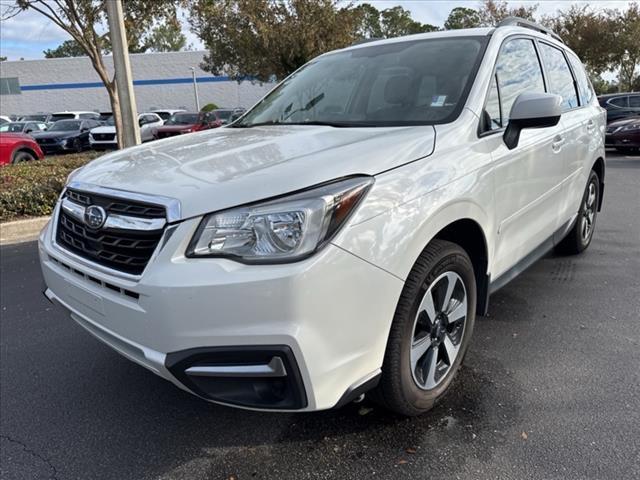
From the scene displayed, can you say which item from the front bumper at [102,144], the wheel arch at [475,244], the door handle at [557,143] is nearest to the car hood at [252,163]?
the wheel arch at [475,244]

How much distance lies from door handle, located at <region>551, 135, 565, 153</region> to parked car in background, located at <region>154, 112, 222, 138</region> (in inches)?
570

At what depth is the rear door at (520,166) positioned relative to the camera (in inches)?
108

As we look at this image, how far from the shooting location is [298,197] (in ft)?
6.00

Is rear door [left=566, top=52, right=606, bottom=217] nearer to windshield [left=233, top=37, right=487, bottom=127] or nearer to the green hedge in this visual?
windshield [left=233, top=37, right=487, bottom=127]

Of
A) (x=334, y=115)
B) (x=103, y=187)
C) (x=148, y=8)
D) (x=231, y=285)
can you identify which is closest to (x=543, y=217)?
(x=334, y=115)

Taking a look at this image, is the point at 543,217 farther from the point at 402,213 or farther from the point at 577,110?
the point at 402,213

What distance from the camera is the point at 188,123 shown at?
18.2 metres

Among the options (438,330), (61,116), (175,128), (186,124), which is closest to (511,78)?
(438,330)

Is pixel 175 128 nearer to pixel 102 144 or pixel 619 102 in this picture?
pixel 102 144

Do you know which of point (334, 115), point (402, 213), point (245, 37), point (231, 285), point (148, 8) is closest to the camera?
point (231, 285)

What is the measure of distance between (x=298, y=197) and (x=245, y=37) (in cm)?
1658

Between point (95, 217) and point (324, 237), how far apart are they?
39.8 inches

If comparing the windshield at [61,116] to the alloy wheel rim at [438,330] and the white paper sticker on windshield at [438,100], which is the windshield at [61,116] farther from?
the alloy wheel rim at [438,330]

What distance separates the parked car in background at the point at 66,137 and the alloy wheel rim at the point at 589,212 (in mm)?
18640
